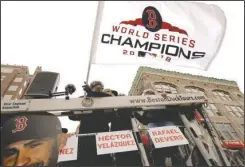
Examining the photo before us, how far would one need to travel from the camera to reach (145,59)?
22.4ft

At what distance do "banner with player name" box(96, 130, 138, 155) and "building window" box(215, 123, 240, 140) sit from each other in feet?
103

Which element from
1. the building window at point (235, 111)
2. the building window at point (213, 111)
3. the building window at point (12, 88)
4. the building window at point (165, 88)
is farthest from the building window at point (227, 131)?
the building window at point (12, 88)

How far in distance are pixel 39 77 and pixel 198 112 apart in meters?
3.54

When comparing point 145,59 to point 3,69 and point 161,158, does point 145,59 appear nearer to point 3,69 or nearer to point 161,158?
point 161,158

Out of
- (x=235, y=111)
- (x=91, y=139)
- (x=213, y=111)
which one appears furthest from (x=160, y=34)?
(x=235, y=111)

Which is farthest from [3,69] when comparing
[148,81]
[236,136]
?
[236,136]

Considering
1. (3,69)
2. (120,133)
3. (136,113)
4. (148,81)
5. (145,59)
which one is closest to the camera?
(120,133)

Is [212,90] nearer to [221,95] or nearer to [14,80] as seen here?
[221,95]

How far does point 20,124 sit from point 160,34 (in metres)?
4.36

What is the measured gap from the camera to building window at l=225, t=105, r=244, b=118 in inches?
1487

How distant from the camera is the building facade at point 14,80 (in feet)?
159

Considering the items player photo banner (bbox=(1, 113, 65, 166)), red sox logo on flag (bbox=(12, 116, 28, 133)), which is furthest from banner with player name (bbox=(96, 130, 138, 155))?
red sox logo on flag (bbox=(12, 116, 28, 133))

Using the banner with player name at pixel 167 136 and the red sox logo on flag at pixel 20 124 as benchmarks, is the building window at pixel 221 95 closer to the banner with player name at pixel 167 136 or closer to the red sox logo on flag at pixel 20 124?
the banner with player name at pixel 167 136

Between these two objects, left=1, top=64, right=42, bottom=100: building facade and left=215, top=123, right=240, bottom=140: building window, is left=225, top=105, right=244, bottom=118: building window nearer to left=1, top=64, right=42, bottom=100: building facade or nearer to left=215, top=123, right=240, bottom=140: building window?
left=215, top=123, right=240, bottom=140: building window
